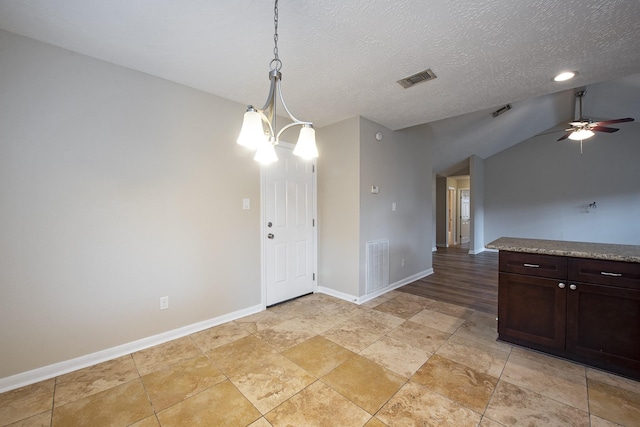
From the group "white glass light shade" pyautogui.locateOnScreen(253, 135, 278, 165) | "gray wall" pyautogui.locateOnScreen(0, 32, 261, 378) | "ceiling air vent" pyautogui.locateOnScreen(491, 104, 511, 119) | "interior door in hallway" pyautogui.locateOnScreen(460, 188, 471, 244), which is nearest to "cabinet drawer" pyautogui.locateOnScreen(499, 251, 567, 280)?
Answer: "white glass light shade" pyautogui.locateOnScreen(253, 135, 278, 165)

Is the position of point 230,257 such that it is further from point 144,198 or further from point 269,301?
point 144,198

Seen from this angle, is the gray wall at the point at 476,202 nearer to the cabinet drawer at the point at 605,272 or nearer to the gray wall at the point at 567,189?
the gray wall at the point at 567,189

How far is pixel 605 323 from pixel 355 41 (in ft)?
9.25

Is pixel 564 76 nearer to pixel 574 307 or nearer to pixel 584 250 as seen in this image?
pixel 584 250

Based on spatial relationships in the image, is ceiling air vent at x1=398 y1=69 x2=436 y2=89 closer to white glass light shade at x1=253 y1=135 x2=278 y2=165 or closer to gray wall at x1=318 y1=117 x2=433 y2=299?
gray wall at x1=318 y1=117 x2=433 y2=299

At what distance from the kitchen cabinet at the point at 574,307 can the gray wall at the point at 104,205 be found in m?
2.79

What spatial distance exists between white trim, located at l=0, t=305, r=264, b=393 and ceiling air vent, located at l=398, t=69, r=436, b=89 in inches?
121

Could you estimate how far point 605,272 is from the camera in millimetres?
1892

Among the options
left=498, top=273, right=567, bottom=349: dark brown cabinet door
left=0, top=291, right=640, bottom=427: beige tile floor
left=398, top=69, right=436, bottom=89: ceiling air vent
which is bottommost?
left=0, top=291, right=640, bottom=427: beige tile floor

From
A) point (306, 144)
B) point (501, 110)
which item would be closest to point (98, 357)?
point (306, 144)

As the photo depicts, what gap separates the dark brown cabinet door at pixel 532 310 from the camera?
2070 millimetres

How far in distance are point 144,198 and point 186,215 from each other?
38cm

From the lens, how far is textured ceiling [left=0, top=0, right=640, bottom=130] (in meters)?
1.57

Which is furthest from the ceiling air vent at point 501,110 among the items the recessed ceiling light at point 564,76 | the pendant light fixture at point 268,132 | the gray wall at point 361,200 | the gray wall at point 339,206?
the pendant light fixture at point 268,132
